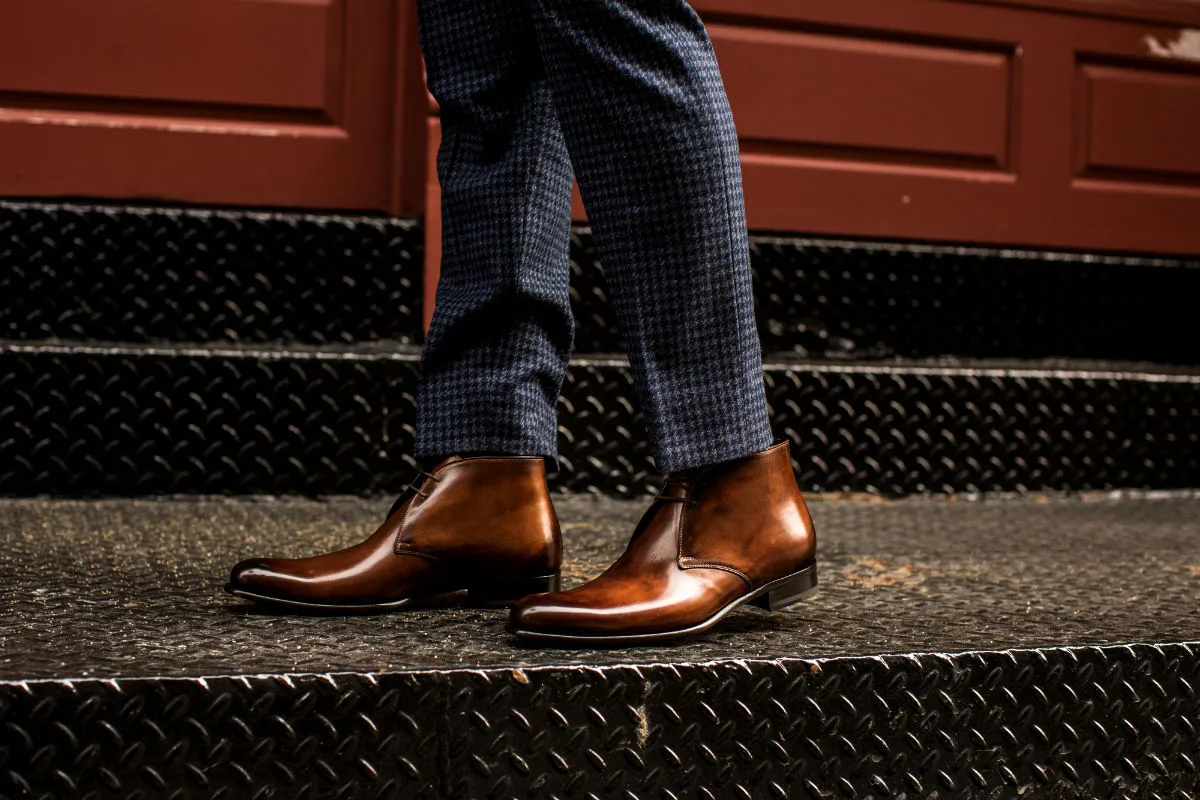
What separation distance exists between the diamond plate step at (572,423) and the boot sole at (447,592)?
2.15 feet

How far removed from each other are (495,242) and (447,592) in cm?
32

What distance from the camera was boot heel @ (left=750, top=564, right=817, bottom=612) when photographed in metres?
0.92

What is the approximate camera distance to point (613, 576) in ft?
2.89

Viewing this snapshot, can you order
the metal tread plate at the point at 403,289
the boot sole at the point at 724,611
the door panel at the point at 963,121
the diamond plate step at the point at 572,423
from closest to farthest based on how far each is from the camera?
the boot sole at the point at 724,611 → the diamond plate step at the point at 572,423 → the metal tread plate at the point at 403,289 → the door panel at the point at 963,121

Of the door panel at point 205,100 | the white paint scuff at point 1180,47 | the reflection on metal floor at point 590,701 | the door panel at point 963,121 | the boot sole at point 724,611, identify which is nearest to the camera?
the reflection on metal floor at point 590,701

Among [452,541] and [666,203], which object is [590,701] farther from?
[666,203]

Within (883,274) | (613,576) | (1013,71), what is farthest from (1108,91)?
(613,576)

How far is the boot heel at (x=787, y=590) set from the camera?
924 millimetres

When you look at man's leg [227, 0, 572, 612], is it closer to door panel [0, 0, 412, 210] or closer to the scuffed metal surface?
the scuffed metal surface

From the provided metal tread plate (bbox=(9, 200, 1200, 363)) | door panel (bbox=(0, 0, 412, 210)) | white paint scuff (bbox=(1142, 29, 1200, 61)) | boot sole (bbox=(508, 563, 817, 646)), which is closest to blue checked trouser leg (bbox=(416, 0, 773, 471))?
boot sole (bbox=(508, 563, 817, 646))

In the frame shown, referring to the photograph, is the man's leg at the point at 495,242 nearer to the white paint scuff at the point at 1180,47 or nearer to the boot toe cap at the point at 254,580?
the boot toe cap at the point at 254,580

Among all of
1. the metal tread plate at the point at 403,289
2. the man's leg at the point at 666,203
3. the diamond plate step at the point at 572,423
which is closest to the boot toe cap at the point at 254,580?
the man's leg at the point at 666,203

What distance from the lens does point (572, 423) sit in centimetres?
169

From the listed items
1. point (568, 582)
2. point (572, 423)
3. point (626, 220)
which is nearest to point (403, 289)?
point (572, 423)
